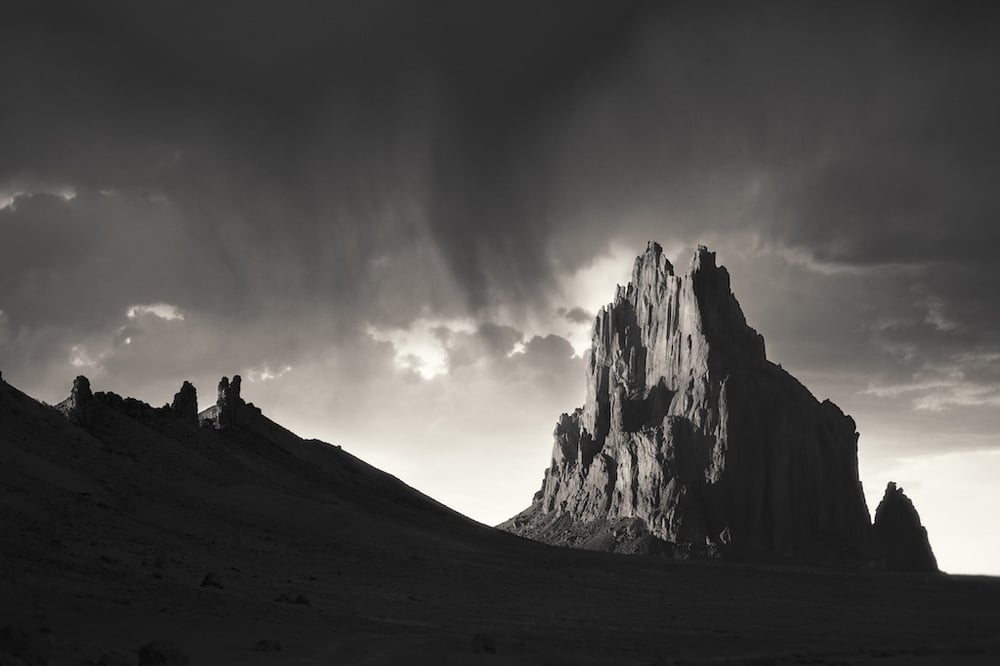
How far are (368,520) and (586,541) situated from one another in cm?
7900

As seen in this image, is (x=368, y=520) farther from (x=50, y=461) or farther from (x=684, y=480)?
(x=684, y=480)

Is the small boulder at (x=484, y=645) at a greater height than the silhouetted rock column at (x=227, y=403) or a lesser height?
lesser

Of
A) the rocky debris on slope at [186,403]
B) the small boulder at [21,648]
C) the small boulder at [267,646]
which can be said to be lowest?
the small boulder at [21,648]

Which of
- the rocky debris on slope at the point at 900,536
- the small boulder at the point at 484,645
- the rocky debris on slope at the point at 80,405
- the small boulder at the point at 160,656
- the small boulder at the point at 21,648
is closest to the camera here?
the small boulder at the point at 21,648

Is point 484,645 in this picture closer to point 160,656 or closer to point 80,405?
point 160,656

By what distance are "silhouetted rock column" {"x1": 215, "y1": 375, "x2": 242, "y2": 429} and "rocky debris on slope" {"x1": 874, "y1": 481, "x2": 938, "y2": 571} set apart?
9950 cm

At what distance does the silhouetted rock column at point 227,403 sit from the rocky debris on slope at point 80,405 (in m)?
20.0

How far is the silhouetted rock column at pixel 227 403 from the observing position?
338ft

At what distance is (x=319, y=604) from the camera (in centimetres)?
4578

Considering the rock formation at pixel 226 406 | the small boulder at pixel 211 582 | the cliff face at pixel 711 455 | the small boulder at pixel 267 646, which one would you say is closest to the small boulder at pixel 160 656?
the small boulder at pixel 267 646

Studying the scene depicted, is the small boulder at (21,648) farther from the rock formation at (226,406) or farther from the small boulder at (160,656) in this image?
the rock formation at (226,406)

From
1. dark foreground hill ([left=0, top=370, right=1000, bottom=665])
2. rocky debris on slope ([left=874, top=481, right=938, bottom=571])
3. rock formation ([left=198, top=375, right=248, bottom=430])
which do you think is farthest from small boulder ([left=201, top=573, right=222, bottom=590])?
rocky debris on slope ([left=874, top=481, right=938, bottom=571])

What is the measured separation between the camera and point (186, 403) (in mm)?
96250

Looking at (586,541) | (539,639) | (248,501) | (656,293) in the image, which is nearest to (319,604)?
(539,639)
